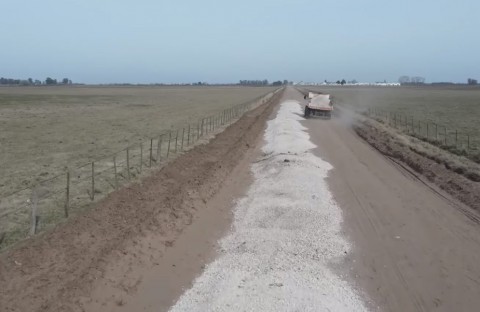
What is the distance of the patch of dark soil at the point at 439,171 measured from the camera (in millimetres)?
18375

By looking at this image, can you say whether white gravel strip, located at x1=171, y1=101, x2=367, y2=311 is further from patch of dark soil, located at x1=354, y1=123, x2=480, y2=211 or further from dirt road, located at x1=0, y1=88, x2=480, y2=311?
patch of dark soil, located at x1=354, y1=123, x2=480, y2=211

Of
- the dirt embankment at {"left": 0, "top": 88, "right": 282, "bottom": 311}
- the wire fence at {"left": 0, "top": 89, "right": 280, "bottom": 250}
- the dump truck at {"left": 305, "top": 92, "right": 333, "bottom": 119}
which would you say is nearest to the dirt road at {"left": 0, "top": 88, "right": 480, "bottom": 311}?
the dirt embankment at {"left": 0, "top": 88, "right": 282, "bottom": 311}

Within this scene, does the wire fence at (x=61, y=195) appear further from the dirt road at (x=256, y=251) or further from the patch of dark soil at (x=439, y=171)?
the patch of dark soil at (x=439, y=171)

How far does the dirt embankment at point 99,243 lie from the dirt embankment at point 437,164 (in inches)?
351

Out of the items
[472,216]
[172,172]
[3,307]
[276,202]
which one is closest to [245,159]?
[172,172]

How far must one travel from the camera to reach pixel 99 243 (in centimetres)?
1220

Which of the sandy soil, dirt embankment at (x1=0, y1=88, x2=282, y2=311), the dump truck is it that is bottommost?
the sandy soil

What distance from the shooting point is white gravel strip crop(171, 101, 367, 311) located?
9828 millimetres

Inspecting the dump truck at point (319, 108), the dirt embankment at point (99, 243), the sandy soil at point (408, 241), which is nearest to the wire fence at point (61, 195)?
the dirt embankment at point (99, 243)

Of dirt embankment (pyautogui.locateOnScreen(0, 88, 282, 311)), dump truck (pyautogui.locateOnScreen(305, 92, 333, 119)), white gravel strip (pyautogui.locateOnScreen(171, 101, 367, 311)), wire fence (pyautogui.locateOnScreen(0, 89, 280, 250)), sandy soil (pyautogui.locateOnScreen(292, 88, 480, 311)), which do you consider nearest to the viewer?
dirt embankment (pyautogui.locateOnScreen(0, 88, 282, 311))

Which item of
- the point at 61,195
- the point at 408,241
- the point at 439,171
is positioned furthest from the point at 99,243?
the point at 439,171

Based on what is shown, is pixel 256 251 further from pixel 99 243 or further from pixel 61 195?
pixel 61 195

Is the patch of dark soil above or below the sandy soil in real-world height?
above

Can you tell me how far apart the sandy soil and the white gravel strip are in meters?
0.62
